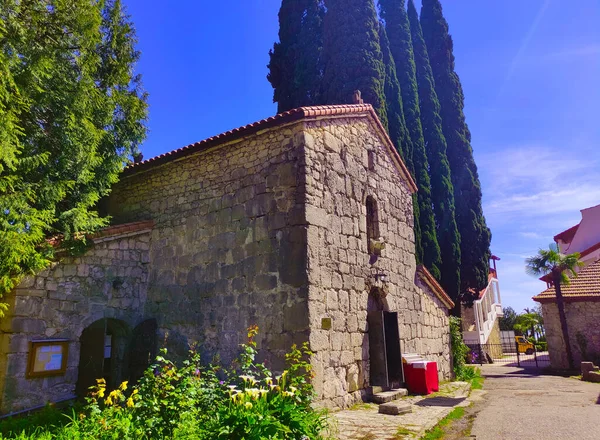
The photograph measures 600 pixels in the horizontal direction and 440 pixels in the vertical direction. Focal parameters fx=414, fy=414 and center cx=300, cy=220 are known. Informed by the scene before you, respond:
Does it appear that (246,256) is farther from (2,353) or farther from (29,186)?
(2,353)

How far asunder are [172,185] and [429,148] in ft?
57.7

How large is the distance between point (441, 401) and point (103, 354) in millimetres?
7190

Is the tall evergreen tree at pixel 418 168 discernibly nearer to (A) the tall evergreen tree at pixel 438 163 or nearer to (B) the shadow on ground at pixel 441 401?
(A) the tall evergreen tree at pixel 438 163

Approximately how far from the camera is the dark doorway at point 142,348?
8.86 meters

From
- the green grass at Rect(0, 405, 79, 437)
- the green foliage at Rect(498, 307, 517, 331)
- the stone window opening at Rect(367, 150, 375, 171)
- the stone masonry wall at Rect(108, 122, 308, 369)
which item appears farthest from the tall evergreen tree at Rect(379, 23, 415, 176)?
the green foliage at Rect(498, 307, 517, 331)

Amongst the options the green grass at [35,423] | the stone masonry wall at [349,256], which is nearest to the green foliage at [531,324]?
the stone masonry wall at [349,256]

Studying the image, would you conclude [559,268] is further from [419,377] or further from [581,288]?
[419,377]

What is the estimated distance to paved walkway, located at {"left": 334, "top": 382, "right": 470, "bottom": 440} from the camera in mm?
5758

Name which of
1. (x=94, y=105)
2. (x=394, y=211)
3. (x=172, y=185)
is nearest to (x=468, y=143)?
(x=394, y=211)

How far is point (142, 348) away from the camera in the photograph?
29.8 ft

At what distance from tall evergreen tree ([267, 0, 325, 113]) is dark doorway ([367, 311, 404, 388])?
14.0 metres

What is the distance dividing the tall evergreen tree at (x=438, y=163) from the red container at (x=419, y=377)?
39.7 feet

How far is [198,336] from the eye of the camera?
8.74m

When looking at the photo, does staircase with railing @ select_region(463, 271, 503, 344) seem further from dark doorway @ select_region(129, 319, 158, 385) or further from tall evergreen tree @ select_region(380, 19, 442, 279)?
dark doorway @ select_region(129, 319, 158, 385)
